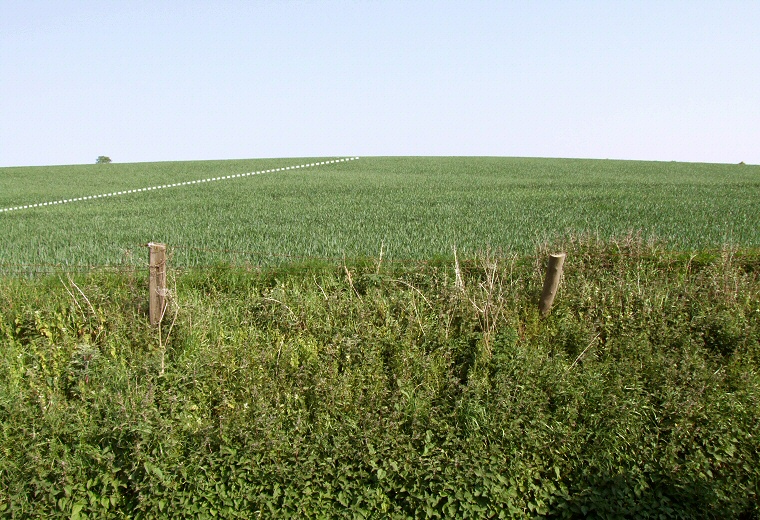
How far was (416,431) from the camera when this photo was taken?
5.30 meters

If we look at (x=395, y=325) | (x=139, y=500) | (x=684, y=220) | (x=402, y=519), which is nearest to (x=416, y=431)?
(x=402, y=519)

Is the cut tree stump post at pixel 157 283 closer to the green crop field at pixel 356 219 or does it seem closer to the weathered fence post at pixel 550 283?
the green crop field at pixel 356 219

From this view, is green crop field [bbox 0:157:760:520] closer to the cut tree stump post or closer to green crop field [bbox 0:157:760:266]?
the cut tree stump post

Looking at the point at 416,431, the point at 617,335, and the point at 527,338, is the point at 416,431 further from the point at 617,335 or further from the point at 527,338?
the point at 617,335

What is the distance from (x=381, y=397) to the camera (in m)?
5.77

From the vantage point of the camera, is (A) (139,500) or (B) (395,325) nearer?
(A) (139,500)

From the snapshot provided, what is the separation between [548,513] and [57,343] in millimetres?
5071

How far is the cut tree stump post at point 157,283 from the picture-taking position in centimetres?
671

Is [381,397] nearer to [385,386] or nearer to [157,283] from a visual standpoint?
[385,386]

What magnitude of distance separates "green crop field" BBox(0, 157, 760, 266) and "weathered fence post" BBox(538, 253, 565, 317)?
7.98 feet

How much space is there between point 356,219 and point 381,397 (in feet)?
27.5

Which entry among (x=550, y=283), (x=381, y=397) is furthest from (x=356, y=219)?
(x=381, y=397)

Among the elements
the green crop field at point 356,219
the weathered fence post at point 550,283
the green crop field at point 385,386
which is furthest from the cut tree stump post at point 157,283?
the weathered fence post at point 550,283

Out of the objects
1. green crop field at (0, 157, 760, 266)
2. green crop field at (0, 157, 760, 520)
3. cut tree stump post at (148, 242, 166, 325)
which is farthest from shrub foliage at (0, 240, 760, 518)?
green crop field at (0, 157, 760, 266)
